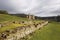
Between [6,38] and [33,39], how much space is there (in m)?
7.78

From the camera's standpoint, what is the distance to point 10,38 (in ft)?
71.1

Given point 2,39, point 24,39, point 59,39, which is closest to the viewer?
point 2,39

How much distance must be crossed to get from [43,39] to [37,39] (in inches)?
38.3

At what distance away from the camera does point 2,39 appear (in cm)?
1994

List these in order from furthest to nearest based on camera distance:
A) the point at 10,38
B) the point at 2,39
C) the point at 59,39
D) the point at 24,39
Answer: the point at 59,39 < the point at 24,39 < the point at 10,38 < the point at 2,39

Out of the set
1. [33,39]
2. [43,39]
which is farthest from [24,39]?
[43,39]

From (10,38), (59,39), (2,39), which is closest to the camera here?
(2,39)

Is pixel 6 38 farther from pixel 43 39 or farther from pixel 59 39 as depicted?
pixel 59 39

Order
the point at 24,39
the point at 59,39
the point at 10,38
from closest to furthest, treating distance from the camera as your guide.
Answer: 1. the point at 10,38
2. the point at 24,39
3. the point at 59,39

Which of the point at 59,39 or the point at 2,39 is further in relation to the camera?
the point at 59,39

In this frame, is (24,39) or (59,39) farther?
(59,39)

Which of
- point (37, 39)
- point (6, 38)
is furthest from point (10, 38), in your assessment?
point (37, 39)

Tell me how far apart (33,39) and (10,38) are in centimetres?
676

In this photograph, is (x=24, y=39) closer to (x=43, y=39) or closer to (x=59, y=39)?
(x=43, y=39)
